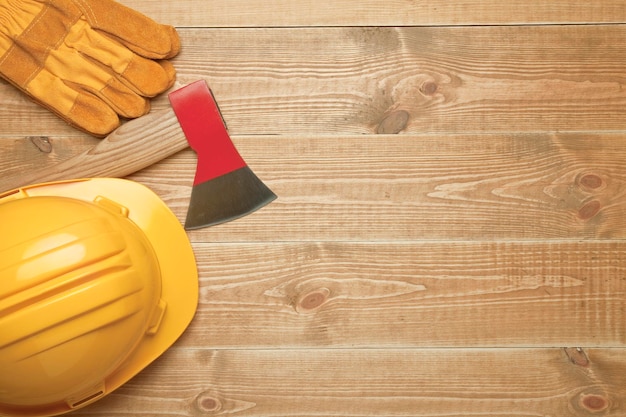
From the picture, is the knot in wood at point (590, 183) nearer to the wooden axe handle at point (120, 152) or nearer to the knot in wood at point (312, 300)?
the knot in wood at point (312, 300)

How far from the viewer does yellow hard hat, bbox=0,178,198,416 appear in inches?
35.4

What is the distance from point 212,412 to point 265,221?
367 mm

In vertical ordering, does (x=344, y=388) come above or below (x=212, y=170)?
below

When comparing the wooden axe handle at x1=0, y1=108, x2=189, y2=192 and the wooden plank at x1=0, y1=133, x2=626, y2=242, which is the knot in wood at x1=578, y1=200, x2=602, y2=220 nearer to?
the wooden plank at x1=0, y1=133, x2=626, y2=242

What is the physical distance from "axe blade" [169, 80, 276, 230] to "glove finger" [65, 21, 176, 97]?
62mm

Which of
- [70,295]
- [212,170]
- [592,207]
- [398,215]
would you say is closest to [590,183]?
[592,207]

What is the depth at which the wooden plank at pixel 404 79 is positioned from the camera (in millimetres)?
1138

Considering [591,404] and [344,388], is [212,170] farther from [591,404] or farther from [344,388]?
[591,404]

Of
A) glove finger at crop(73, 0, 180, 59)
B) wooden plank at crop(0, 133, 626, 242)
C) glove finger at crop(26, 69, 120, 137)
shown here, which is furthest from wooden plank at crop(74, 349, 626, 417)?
→ glove finger at crop(73, 0, 180, 59)

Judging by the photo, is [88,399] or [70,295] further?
[88,399]

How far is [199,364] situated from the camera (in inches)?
44.8

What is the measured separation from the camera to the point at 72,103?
1080 millimetres

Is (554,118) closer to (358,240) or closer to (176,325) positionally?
(358,240)

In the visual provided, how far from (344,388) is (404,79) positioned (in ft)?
1.91
